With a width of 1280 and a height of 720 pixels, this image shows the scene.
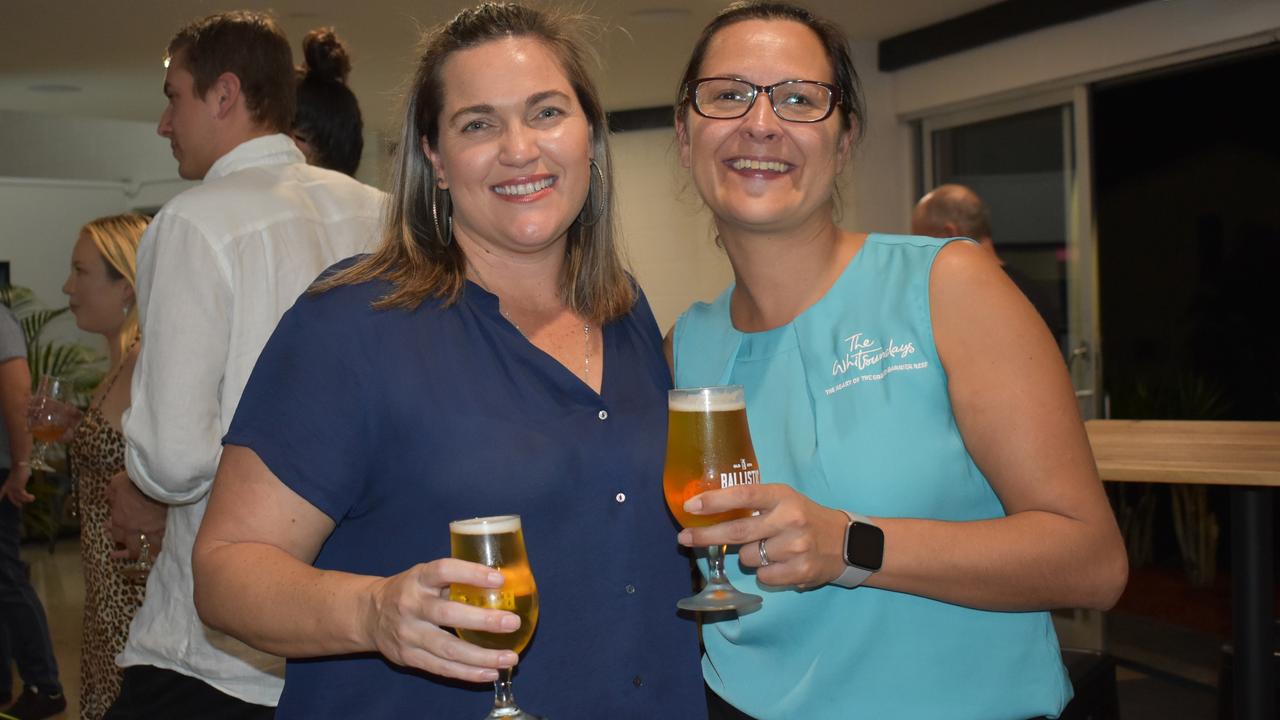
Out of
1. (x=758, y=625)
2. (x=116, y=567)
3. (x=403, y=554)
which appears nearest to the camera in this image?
(x=403, y=554)

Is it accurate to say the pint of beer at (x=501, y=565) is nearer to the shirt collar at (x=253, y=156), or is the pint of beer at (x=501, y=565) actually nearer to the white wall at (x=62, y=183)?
the shirt collar at (x=253, y=156)

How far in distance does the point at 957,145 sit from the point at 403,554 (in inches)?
298

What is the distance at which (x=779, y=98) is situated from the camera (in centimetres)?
183

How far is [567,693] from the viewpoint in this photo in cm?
168

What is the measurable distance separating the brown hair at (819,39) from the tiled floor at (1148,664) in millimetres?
3480

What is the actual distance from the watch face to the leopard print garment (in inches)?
81.7

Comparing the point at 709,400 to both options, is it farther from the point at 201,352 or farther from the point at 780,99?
the point at 201,352

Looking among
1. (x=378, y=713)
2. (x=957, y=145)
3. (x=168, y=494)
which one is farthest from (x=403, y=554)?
(x=957, y=145)

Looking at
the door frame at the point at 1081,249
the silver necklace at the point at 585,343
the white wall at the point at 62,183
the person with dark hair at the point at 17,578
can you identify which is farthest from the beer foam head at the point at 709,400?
the white wall at the point at 62,183

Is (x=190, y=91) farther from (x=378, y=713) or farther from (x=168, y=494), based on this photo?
(x=378, y=713)

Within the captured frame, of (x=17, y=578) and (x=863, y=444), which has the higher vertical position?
(x=863, y=444)

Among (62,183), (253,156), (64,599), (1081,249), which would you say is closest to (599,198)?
(253,156)

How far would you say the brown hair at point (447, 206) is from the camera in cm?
174

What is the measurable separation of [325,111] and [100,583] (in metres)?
1.35
